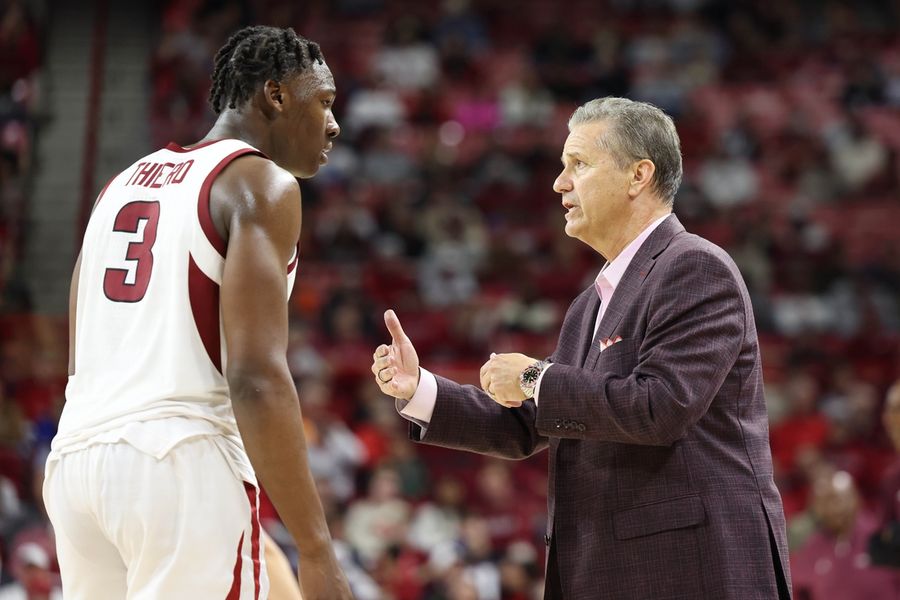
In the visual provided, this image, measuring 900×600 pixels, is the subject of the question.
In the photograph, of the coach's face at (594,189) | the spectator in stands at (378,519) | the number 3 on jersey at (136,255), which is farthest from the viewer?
the spectator in stands at (378,519)

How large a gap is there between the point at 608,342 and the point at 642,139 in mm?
683

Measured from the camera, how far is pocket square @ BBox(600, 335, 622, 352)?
3.52m

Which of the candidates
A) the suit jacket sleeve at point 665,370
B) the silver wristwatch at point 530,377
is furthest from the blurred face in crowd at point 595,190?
the silver wristwatch at point 530,377

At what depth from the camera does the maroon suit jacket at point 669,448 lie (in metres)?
3.25

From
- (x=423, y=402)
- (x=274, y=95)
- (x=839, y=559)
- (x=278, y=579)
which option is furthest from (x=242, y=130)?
(x=839, y=559)

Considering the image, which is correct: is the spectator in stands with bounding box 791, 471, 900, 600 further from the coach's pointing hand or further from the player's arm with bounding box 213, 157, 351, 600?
the player's arm with bounding box 213, 157, 351, 600

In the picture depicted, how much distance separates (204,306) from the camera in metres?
3.03

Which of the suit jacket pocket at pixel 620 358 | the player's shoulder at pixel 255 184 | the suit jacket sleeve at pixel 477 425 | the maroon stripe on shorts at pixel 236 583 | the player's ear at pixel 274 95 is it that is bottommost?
the maroon stripe on shorts at pixel 236 583

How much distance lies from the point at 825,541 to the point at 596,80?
371 inches

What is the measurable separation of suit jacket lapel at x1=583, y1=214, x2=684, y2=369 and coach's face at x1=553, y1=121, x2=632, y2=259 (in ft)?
0.46

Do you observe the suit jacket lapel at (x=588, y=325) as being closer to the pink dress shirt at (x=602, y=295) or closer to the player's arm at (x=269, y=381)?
the pink dress shirt at (x=602, y=295)

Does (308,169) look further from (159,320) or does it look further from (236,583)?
(236,583)

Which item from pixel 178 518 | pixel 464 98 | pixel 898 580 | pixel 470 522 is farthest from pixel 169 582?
pixel 464 98

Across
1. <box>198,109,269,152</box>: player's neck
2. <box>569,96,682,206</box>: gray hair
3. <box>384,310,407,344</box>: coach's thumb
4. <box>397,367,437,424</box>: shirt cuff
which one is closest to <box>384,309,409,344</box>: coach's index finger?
<box>384,310,407,344</box>: coach's thumb
